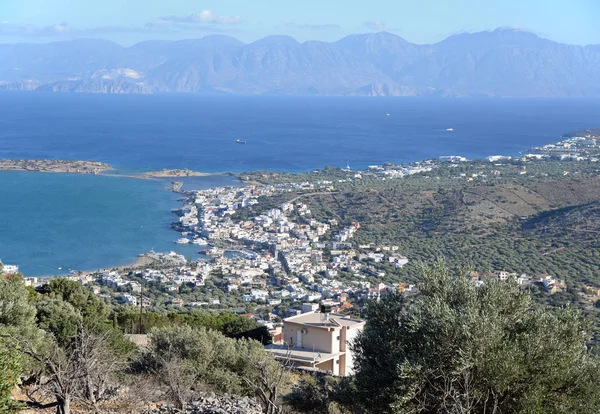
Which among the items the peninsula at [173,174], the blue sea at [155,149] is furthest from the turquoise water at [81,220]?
the peninsula at [173,174]

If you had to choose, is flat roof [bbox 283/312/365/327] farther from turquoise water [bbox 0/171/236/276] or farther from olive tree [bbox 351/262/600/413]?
turquoise water [bbox 0/171/236/276]

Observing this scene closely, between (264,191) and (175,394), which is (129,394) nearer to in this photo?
(175,394)

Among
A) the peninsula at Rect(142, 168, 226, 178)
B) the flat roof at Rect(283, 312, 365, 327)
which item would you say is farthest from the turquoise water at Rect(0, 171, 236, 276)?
the flat roof at Rect(283, 312, 365, 327)

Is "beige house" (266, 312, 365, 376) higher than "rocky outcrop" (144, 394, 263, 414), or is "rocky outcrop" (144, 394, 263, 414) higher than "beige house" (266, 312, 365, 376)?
"rocky outcrop" (144, 394, 263, 414)

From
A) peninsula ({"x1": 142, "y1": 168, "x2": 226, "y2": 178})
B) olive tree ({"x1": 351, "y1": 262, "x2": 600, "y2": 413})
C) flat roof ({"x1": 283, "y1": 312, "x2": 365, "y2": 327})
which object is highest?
olive tree ({"x1": 351, "y1": 262, "x2": 600, "y2": 413})

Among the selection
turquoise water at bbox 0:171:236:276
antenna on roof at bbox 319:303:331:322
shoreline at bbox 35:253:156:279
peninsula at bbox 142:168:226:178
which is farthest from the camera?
peninsula at bbox 142:168:226:178

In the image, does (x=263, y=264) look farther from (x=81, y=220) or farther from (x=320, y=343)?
(x=320, y=343)
